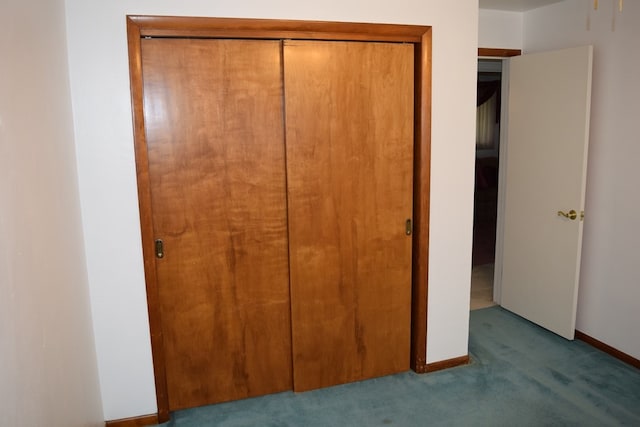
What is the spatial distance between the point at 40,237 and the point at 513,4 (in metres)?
3.18

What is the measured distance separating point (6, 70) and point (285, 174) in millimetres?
1315

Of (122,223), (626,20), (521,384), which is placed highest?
(626,20)

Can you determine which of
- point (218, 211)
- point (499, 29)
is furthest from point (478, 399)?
point (499, 29)

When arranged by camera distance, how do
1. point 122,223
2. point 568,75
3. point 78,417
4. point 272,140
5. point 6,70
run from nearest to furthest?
point 6,70
point 78,417
point 122,223
point 272,140
point 568,75

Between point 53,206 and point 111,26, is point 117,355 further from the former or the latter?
point 111,26

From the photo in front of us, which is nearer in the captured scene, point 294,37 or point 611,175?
point 294,37

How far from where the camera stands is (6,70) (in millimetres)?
1382

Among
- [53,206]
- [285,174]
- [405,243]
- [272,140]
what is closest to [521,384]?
[405,243]

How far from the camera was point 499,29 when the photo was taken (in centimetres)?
346

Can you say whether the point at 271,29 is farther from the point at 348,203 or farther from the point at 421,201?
the point at 421,201

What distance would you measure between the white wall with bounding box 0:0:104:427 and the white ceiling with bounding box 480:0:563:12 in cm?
261

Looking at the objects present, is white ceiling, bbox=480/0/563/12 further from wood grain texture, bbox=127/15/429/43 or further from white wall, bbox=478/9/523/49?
wood grain texture, bbox=127/15/429/43

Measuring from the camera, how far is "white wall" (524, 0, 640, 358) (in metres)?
2.81

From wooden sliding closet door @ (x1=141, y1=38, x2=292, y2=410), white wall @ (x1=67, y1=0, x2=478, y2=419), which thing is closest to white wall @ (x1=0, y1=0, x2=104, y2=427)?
white wall @ (x1=67, y1=0, x2=478, y2=419)
